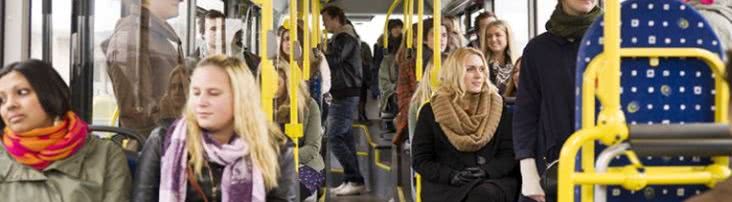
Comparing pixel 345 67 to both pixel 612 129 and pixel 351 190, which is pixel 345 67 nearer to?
pixel 351 190

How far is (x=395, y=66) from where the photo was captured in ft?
26.2

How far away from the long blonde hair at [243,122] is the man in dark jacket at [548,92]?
0.88 meters

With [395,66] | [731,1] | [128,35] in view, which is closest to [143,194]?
[128,35]

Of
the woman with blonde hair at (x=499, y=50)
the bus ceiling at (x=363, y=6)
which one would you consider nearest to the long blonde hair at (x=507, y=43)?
the woman with blonde hair at (x=499, y=50)

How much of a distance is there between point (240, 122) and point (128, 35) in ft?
4.58

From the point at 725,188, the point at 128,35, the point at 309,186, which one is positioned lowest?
the point at 309,186

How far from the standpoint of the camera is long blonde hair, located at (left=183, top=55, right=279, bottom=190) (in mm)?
2592

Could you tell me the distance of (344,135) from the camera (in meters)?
7.61

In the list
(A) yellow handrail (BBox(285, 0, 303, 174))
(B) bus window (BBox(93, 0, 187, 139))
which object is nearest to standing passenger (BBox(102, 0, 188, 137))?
(B) bus window (BBox(93, 0, 187, 139))

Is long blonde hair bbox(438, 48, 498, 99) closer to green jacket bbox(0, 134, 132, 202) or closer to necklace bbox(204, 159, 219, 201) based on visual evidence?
necklace bbox(204, 159, 219, 201)

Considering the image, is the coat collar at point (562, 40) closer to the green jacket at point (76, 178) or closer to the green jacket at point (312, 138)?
the green jacket at point (76, 178)

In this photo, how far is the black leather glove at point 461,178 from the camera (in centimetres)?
401

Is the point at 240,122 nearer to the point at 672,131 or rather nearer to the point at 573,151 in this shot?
the point at 573,151

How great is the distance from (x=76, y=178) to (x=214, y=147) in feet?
1.49
